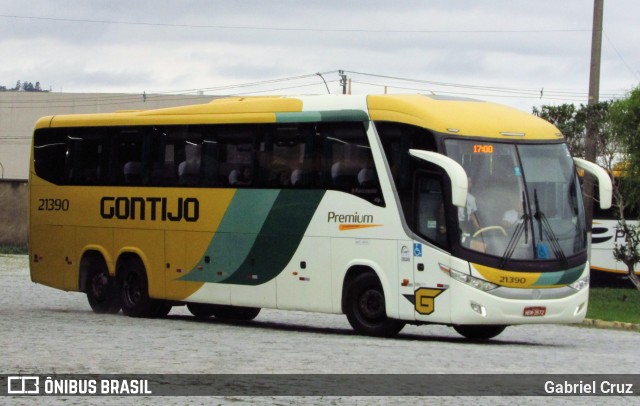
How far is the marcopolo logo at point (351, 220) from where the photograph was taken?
69.7 feet

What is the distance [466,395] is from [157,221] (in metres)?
12.3

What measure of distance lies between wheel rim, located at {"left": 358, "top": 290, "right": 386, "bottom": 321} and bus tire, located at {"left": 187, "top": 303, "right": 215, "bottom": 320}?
5414 millimetres

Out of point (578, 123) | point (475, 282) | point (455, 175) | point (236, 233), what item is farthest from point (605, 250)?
point (455, 175)

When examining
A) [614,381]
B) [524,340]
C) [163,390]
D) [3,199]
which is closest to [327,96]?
[524,340]

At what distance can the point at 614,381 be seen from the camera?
14953 mm

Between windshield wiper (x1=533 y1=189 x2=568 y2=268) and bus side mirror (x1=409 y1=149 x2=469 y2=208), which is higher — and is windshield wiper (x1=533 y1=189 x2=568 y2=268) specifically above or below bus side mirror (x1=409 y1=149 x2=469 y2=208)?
below

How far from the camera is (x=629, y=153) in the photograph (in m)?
36.3

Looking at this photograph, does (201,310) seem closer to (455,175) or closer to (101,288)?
(101,288)

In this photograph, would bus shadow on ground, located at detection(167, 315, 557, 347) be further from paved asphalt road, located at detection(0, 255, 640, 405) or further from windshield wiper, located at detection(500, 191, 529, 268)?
windshield wiper, located at detection(500, 191, 529, 268)

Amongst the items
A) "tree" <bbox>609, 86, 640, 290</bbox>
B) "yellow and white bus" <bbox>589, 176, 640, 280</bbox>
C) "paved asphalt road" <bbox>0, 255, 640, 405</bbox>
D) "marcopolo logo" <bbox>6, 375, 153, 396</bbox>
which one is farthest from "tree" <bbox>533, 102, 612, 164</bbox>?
"marcopolo logo" <bbox>6, 375, 153, 396</bbox>

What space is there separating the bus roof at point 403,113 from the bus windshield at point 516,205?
301 millimetres

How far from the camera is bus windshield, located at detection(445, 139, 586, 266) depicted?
20094mm

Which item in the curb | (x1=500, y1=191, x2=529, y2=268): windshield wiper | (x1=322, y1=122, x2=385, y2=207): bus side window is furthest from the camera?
the curb

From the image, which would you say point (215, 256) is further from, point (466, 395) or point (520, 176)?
point (466, 395)
